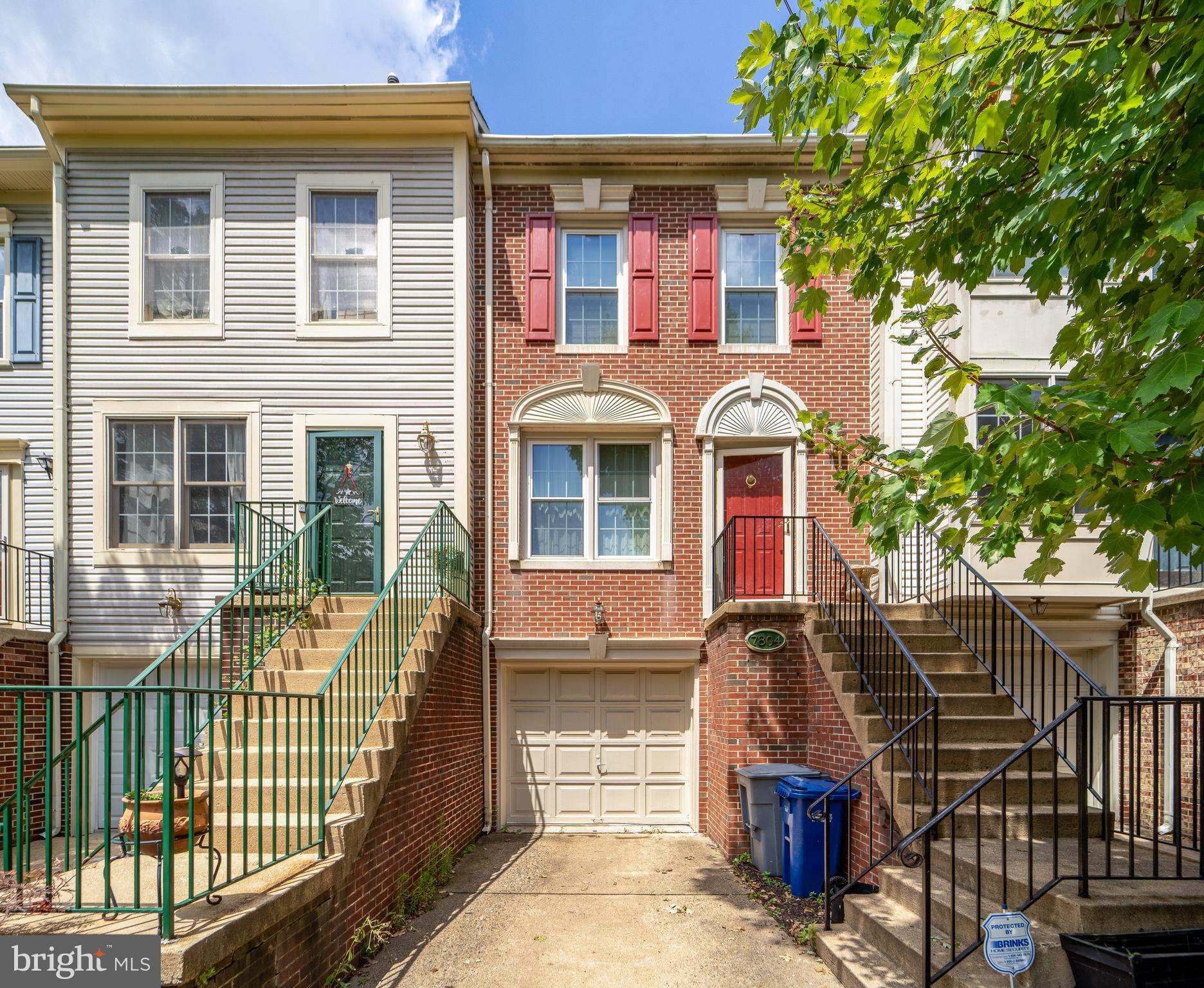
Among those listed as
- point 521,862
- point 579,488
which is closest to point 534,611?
point 579,488

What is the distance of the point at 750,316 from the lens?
10.0 meters

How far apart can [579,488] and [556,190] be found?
3.85m

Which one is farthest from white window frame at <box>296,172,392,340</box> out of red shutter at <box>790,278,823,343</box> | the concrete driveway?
the concrete driveway

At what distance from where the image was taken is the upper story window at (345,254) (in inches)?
378

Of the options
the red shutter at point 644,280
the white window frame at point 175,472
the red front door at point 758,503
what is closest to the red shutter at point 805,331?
the red front door at point 758,503

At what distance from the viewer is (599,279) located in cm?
1001

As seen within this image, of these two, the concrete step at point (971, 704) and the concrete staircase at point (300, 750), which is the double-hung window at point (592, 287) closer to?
the concrete staircase at point (300, 750)

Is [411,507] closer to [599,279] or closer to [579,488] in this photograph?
[579,488]

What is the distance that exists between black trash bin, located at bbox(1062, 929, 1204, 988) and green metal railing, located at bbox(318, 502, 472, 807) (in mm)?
4402

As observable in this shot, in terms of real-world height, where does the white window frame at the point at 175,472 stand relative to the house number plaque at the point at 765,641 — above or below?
above

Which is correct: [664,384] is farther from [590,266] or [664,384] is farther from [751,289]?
[590,266]

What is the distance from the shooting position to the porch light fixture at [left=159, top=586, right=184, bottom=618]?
9027 millimetres

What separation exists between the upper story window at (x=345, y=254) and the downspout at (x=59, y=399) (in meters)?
3.00

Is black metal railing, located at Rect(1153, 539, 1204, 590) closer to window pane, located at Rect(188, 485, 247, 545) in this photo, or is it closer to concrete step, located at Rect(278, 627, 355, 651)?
concrete step, located at Rect(278, 627, 355, 651)
